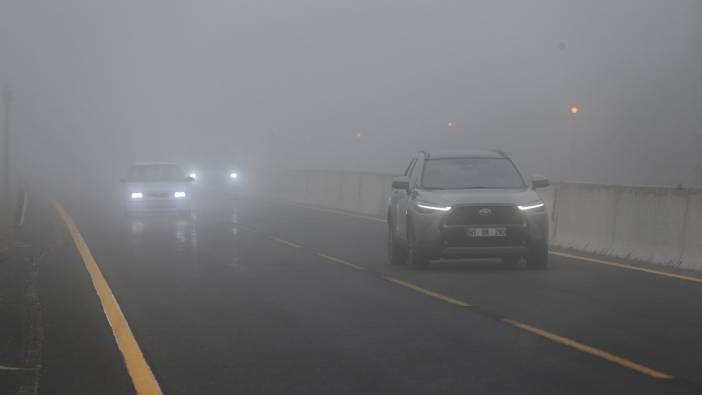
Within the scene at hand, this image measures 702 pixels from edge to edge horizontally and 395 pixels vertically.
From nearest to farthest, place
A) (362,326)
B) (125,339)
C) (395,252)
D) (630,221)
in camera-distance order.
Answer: (125,339) < (362,326) < (395,252) < (630,221)

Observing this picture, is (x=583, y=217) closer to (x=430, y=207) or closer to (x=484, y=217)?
(x=484, y=217)

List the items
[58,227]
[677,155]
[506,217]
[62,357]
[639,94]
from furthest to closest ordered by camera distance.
Result: [639,94] → [677,155] → [58,227] → [506,217] → [62,357]

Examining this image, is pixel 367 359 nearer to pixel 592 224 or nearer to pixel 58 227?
pixel 592 224

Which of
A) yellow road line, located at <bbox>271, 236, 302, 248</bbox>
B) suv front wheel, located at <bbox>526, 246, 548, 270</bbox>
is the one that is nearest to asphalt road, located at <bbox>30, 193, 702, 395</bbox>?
suv front wheel, located at <bbox>526, 246, 548, 270</bbox>

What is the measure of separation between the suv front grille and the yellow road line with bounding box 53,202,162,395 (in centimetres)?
479

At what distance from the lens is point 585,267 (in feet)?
53.8

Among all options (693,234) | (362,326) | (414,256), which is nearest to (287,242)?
(414,256)

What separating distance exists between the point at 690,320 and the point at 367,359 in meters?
3.83

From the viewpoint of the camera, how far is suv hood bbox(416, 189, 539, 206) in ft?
50.8

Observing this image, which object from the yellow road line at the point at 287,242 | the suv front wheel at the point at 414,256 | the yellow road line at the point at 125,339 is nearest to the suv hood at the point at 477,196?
the suv front wheel at the point at 414,256

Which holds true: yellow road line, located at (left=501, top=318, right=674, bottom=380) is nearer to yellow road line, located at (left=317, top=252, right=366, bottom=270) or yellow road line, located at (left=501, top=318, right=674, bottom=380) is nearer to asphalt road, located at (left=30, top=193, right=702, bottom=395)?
asphalt road, located at (left=30, top=193, right=702, bottom=395)

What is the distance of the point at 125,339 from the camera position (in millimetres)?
9648

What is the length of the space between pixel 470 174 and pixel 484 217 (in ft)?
4.67

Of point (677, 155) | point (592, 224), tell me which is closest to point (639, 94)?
point (677, 155)
